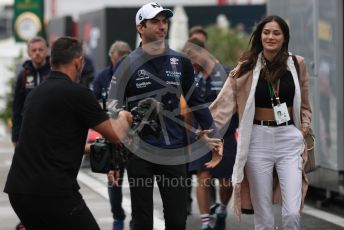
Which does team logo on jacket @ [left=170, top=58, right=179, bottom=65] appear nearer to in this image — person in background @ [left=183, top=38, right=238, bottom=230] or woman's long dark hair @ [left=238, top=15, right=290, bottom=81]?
woman's long dark hair @ [left=238, top=15, right=290, bottom=81]

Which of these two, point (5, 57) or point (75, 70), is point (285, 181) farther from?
point (5, 57)

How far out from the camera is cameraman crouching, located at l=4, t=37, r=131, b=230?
527cm

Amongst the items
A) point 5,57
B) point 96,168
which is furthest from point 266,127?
point 5,57

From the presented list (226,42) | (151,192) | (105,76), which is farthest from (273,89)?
(226,42)

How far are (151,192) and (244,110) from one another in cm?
95

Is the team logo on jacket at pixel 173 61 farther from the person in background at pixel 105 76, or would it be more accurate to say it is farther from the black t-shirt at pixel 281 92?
the person in background at pixel 105 76

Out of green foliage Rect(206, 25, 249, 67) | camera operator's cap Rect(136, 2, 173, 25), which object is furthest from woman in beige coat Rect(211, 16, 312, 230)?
green foliage Rect(206, 25, 249, 67)

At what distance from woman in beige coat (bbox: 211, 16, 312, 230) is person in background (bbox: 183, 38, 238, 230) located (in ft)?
6.73

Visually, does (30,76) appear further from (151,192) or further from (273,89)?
(273,89)

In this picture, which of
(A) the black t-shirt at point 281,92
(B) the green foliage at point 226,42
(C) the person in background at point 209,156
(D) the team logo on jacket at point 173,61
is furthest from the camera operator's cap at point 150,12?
(B) the green foliage at point 226,42

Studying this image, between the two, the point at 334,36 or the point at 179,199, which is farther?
the point at 334,36

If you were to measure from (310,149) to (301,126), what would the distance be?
0.83 feet

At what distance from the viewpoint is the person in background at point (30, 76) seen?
32.1 ft

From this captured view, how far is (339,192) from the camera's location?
10.4m
